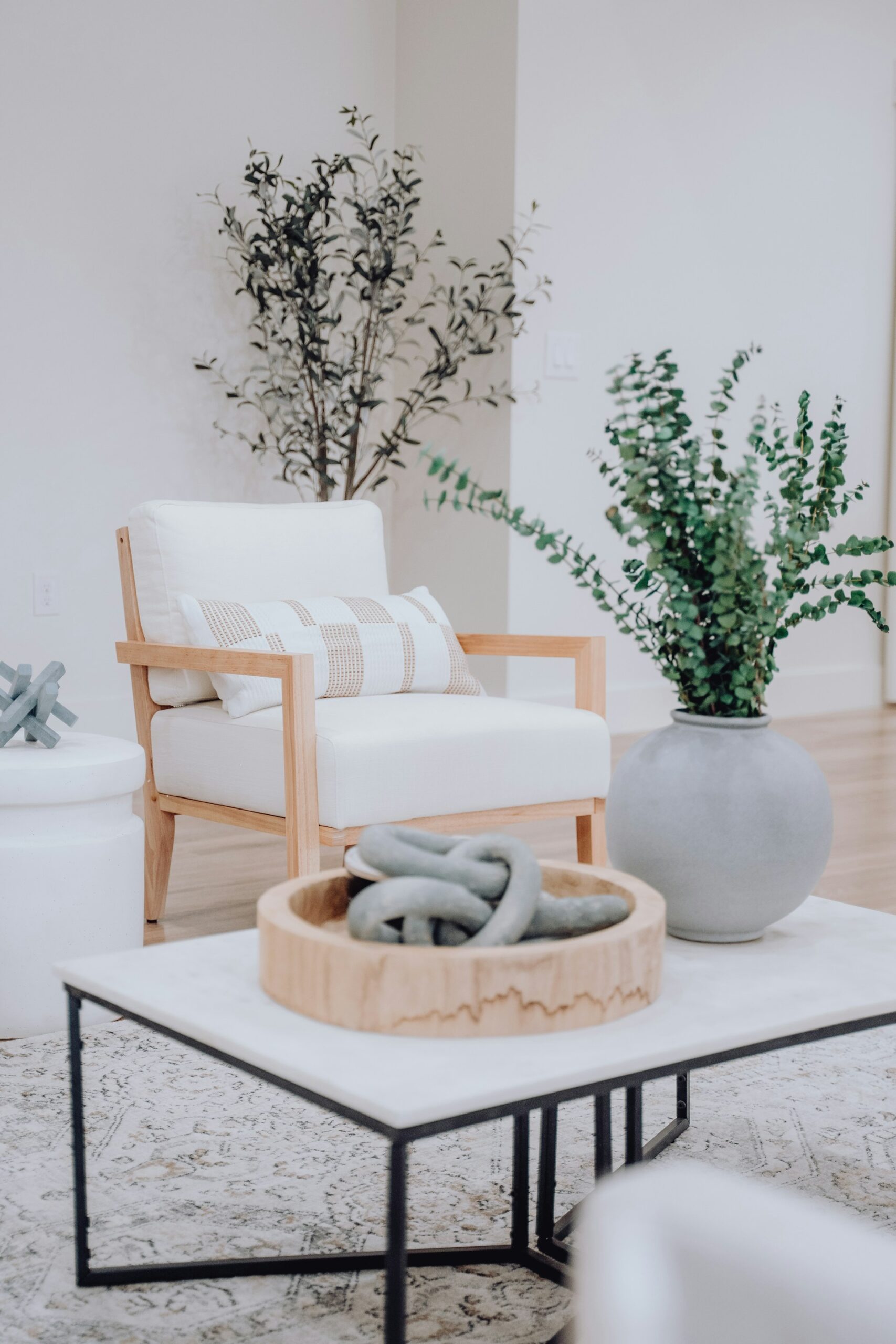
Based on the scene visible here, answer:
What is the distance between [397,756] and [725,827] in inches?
42.5

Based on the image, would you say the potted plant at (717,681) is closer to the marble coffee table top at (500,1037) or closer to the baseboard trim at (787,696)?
the marble coffee table top at (500,1037)

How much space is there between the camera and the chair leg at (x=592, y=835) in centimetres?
266

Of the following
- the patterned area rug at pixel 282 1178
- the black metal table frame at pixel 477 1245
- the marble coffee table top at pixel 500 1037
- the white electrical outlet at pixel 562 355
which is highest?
the white electrical outlet at pixel 562 355

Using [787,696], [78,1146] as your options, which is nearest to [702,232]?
[787,696]

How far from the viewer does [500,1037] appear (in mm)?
1012

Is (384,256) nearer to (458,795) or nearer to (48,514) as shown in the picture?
(48,514)

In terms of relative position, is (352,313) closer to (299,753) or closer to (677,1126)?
(299,753)

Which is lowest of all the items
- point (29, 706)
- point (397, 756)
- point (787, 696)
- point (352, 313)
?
point (787, 696)

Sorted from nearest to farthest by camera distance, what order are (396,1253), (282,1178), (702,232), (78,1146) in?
(396,1253)
(78,1146)
(282,1178)
(702,232)

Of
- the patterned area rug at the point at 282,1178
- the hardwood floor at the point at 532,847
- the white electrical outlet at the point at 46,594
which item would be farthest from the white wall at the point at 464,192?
the patterned area rug at the point at 282,1178

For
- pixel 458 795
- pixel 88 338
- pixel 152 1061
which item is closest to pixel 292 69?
pixel 88 338

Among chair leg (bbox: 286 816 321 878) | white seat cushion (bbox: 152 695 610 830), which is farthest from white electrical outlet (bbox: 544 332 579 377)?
chair leg (bbox: 286 816 321 878)

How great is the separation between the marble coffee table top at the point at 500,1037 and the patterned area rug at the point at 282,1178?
1.12 ft

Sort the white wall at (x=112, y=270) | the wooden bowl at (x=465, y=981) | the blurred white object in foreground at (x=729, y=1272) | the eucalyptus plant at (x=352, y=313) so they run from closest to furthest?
the blurred white object in foreground at (x=729, y=1272)
the wooden bowl at (x=465, y=981)
the white wall at (x=112, y=270)
the eucalyptus plant at (x=352, y=313)
